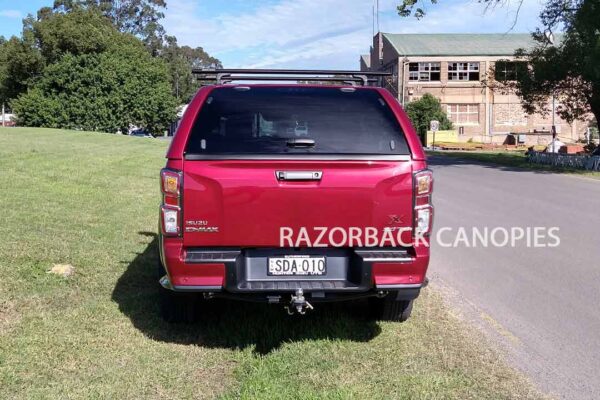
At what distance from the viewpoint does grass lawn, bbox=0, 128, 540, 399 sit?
155 inches

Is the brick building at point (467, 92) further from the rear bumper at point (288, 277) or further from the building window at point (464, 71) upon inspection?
the rear bumper at point (288, 277)

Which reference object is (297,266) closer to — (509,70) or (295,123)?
(295,123)

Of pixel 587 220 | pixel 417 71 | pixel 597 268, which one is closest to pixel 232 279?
pixel 597 268

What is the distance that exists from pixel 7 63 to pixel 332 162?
54.8m

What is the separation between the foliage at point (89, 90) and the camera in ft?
155

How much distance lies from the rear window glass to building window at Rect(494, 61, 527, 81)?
27.4 m

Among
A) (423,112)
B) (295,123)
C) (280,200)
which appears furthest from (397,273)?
(423,112)

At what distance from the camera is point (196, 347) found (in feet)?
15.3

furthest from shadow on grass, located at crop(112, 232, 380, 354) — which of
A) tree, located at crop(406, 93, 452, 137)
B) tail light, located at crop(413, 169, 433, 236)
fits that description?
tree, located at crop(406, 93, 452, 137)

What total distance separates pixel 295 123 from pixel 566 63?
26493 millimetres

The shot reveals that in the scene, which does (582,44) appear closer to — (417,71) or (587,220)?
(587,220)

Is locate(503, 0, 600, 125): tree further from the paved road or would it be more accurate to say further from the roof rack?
the roof rack

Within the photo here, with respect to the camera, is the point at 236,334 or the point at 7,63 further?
the point at 7,63

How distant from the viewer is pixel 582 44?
26.6 metres
